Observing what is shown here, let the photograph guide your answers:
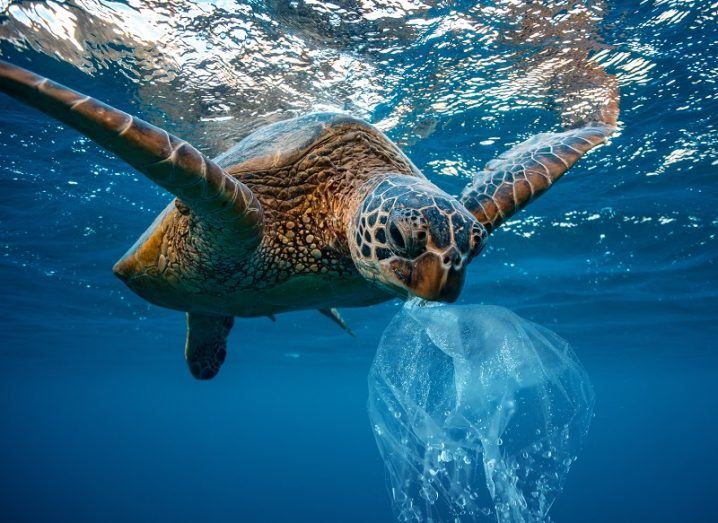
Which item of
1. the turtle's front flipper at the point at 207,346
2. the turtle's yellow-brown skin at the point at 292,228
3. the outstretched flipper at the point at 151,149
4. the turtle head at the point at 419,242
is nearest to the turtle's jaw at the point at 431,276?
the turtle head at the point at 419,242

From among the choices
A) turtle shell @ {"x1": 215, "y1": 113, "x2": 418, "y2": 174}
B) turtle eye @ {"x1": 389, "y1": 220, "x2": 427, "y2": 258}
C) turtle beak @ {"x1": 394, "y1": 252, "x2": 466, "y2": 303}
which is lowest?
turtle beak @ {"x1": 394, "y1": 252, "x2": 466, "y2": 303}

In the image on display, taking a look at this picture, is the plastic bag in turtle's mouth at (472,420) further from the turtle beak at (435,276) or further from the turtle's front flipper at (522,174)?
the turtle beak at (435,276)

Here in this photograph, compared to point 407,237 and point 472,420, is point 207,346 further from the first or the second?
point 407,237

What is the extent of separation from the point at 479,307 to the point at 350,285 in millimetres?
3515

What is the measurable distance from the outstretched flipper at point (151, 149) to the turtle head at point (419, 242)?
0.77 m

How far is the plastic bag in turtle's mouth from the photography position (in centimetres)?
498

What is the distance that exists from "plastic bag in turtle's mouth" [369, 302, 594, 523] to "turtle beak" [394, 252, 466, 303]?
326 centimetres

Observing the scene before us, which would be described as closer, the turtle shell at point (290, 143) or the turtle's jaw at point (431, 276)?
the turtle's jaw at point (431, 276)

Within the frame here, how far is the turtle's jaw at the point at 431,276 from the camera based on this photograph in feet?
6.75

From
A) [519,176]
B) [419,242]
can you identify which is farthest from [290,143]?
[519,176]

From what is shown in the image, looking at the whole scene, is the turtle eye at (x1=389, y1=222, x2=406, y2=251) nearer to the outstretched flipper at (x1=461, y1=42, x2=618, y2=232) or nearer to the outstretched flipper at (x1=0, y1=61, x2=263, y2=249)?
the outstretched flipper at (x1=0, y1=61, x2=263, y2=249)

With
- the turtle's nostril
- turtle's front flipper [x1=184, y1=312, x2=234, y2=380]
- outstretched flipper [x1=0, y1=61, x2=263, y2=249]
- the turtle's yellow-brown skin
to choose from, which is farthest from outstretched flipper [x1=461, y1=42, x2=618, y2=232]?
turtle's front flipper [x1=184, y1=312, x2=234, y2=380]

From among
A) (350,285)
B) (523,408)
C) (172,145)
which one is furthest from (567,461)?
(172,145)

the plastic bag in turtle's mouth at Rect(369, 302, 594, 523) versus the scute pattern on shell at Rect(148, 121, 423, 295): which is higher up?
the scute pattern on shell at Rect(148, 121, 423, 295)
